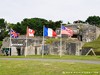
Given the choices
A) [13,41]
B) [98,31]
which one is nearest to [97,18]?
[98,31]

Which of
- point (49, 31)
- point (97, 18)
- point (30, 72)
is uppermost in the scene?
point (97, 18)

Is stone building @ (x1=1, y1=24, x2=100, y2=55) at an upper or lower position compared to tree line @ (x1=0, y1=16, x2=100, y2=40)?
lower

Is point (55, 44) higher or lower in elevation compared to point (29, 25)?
lower

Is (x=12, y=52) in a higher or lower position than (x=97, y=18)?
lower

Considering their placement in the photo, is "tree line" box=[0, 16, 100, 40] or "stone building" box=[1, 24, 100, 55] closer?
"stone building" box=[1, 24, 100, 55]

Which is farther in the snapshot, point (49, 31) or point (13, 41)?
point (13, 41)

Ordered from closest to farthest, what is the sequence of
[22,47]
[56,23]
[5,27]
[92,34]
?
[22,47], [92,34], [56,23], [5,27]

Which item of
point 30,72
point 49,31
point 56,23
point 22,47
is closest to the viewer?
point 30,72

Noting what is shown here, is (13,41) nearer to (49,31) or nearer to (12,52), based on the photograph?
(12,52)

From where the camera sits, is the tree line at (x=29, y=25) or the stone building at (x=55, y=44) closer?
the stone building at (x=55, y=44)

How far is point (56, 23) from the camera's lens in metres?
116

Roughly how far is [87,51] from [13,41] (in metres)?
17.7

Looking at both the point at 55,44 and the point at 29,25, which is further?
the point at 29,25

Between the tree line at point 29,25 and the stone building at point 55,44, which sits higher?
the tree line at point 29,25
